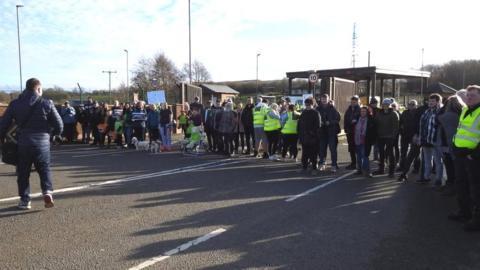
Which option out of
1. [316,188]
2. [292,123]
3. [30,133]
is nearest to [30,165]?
[30,133]

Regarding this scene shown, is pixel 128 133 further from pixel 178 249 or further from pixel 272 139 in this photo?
pixel 178 249

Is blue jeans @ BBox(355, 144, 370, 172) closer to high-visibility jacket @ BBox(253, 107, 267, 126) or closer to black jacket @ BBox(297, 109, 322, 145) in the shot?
black jacket @ BBox(297, 109, 322, 145)

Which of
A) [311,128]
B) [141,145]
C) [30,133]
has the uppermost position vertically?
[30,133]

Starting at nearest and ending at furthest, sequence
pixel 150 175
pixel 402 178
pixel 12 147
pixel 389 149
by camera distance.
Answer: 1. pixel 12 147
2. pixel 402 178
3. pixel 150 175
4. pixel 389 149

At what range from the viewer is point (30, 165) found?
723 centimetres

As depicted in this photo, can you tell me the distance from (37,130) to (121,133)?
1052cm

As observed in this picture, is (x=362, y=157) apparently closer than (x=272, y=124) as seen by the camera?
Yes

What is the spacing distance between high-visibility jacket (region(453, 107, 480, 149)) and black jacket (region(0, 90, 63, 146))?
6.42 meters

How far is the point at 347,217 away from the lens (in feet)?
23.5

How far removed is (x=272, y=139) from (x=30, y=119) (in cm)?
813

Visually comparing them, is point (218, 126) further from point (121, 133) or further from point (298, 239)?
point (298, 239)

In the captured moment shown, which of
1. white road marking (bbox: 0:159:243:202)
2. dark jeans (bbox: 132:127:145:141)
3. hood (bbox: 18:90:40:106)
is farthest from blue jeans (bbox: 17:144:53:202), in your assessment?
dark jeans (bbox: 132:127:145:141)

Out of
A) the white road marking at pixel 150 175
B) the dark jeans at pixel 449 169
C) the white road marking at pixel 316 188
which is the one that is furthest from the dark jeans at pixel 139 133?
the dark jeans at pixel 449 169

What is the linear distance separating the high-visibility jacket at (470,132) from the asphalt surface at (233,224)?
1266mm
